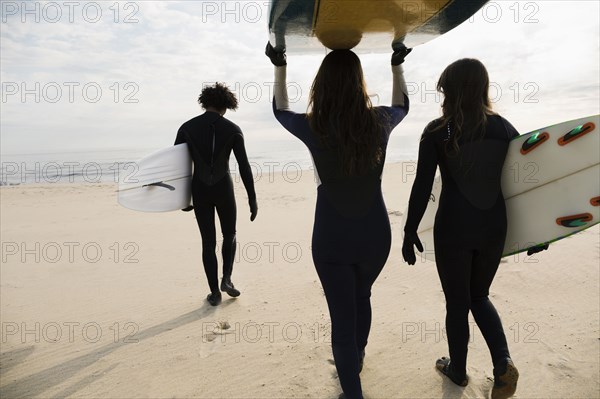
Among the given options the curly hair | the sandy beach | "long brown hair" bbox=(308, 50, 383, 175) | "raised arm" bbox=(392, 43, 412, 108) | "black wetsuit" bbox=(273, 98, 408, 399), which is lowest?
the sandy beach

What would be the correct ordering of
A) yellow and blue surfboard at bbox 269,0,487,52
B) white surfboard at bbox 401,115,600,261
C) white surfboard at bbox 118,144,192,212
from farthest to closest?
1. white surfboard at bbox 118,144,192,212
2. white surfboard at bbox 401,115,600,261
3. yellow and blue surfboard at bbox 269,0,487,52

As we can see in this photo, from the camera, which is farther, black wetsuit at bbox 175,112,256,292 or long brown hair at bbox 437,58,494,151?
black wetsuit at bbox 175,112,256,292

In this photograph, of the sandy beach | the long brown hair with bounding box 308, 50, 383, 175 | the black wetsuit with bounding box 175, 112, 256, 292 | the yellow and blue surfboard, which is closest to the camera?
the long brown hair with bounding box 308, 50, 383, 175

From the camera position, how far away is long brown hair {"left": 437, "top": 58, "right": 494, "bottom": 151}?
209cm

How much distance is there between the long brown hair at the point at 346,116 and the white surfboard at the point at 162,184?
7.18 feet

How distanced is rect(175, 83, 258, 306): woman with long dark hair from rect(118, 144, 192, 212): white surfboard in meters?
0.22

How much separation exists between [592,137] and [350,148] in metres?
1.65

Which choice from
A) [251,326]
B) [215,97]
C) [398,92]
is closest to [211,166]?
[215,97]

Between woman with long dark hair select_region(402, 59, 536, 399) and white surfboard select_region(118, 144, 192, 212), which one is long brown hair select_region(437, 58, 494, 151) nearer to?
woman with long dark hair select_region(402, 59, 536, 399)

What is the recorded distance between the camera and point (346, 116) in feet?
6.15

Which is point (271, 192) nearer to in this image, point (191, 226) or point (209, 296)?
point (191, 226)

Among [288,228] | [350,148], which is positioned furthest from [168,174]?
[288,228]

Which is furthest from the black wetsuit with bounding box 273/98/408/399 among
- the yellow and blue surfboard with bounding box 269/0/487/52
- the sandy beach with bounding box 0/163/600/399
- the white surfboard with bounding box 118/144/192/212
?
the white surfboard with bounding box 118/144/192/212

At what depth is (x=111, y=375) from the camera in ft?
8.98
